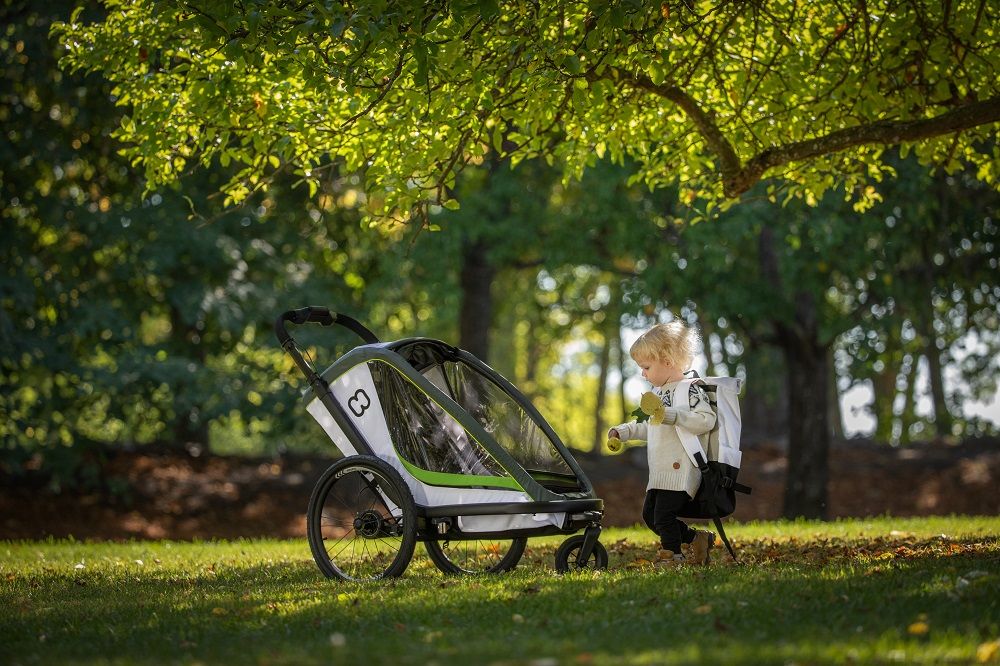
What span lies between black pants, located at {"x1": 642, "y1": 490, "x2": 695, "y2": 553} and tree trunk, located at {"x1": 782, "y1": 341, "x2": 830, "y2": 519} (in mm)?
7468

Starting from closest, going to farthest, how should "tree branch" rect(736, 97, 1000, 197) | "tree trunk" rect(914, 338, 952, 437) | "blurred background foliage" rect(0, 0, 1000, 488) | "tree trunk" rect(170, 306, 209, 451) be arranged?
"tree branch" rect(736, 97, 1000, 197), "blurred background foliage" rect(0, 0, 1000, 488), "tree trunk" rect(170, 306, 209, 451), "tree trunk" rect(914, 338, 952, 437)

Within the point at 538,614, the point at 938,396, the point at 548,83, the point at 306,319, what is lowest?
the point at 538,614

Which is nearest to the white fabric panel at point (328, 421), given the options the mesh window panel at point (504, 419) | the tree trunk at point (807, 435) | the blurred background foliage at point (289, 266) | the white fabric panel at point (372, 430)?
the white fabric panel at point (372, 430)

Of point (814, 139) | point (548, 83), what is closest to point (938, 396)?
point (814, 139)

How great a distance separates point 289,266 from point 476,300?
2.68 meters

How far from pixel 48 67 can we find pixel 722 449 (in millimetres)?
10978

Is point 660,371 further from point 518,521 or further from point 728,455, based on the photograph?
point 518,521

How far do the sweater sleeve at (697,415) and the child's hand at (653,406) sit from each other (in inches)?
4.4

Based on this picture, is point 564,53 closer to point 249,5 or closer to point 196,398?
point 249,5

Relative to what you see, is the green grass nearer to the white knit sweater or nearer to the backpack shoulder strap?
the white knit sweater

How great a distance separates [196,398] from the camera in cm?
1416

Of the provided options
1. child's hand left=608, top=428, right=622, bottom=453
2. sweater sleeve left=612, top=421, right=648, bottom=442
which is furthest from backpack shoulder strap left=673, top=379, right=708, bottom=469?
child's hand left=608, top=428, right=622, bottom=453

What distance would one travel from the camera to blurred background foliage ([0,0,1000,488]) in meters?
13.2

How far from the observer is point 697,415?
640 cm
